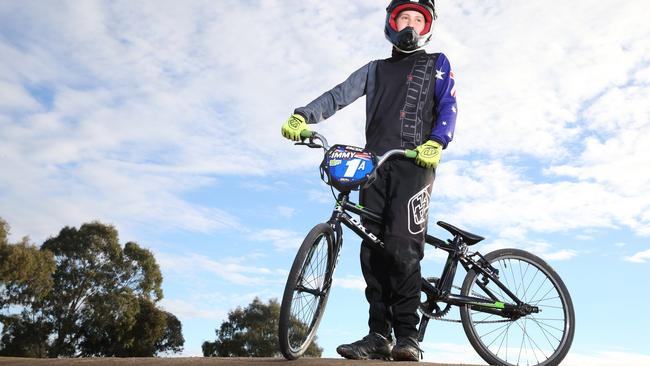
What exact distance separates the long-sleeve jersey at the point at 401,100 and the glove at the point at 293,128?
18cm

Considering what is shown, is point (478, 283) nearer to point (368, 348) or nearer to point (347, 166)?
point (368, 348)

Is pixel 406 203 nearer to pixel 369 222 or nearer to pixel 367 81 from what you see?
pixel 369 222

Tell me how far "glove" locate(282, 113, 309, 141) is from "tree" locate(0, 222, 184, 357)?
3516 centimetres

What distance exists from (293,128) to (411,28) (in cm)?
147

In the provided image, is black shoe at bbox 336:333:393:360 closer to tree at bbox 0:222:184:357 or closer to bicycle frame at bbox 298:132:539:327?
bicycle frame at bbox 298:132:539:327

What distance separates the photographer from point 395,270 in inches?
225

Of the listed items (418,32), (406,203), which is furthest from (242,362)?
(418,32)

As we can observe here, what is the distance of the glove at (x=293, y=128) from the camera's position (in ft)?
18.8

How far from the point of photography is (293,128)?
577 cm

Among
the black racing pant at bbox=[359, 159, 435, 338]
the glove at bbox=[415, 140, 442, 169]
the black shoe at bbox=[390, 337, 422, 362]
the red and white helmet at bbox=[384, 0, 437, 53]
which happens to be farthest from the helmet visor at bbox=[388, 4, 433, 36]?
the black shoe at bbox=[390, 337, 422, 362]

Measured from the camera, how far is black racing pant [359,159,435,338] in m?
5.69

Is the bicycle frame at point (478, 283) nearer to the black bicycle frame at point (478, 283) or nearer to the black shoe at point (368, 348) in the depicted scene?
the black bicycle frame at point (478, 283)

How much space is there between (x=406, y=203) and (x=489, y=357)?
2.31 meters

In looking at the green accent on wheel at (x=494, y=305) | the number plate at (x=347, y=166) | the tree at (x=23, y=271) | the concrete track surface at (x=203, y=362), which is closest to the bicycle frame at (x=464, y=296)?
the green accent on wheel at (x=494, y=305)
